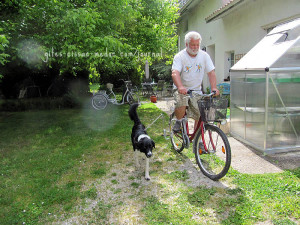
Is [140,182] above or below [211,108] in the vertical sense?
below

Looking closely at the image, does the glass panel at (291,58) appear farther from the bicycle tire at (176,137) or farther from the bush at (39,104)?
the bush at (39,104)

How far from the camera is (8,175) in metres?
3.78

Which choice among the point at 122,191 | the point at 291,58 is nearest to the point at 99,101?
the point at 122,191

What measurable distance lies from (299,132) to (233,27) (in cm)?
622

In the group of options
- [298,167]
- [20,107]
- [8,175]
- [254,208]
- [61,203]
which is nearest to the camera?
[254,208]

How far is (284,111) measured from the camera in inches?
155

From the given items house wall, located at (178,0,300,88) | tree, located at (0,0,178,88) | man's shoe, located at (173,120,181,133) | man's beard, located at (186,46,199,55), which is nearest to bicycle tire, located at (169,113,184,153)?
man's shoe, located at (173,120,181,133)

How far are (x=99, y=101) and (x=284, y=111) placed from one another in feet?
24.2

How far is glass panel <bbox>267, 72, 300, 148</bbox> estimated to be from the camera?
3861 millimetres

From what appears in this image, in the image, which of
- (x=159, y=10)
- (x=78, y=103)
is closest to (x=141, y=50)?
(x=159, y=10)

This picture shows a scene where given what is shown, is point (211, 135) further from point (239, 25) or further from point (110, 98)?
point (110, 98)

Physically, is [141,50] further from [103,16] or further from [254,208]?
[254,208]

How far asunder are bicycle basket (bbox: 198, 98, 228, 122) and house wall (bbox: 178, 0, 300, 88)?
13.2 feet

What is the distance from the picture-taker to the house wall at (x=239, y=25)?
21.0ft
